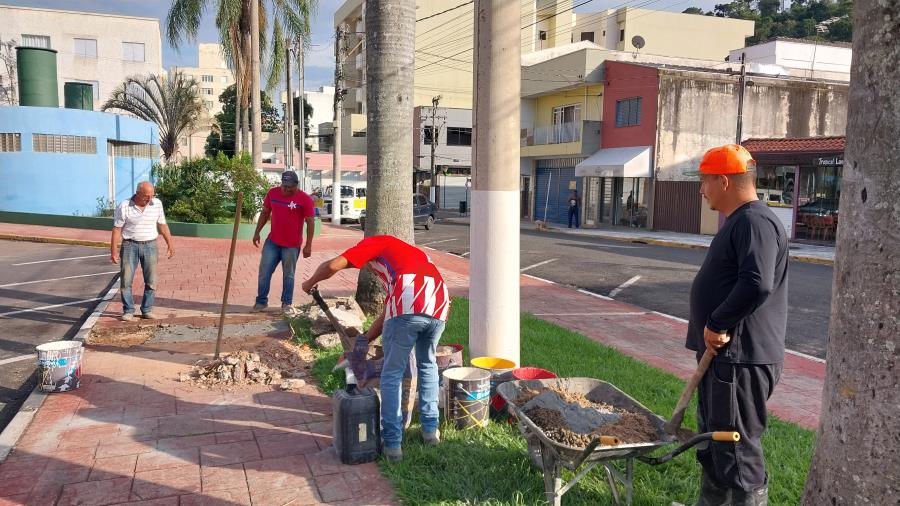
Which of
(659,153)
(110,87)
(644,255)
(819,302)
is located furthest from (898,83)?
(110,87)

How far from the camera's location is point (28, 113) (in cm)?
2258

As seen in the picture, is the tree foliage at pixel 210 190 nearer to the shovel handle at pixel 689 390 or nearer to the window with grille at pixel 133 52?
the shovel handle at pixel 689 390

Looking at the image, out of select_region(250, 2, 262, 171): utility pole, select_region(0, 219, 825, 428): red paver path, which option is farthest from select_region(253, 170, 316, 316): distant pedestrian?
select_region(250, 2, 262, 171): utility pole

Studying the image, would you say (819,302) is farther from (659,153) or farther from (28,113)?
(28,113)

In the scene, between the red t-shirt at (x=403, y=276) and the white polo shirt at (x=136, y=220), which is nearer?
the red t-shirt at (x=403, y=276)

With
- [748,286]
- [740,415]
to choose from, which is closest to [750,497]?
[740,415]

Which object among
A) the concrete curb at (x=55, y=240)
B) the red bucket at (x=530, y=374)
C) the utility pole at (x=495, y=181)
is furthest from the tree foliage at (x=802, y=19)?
Result: the red bucket at (x=530, y=374)

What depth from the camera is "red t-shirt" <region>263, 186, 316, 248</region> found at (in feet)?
27.9

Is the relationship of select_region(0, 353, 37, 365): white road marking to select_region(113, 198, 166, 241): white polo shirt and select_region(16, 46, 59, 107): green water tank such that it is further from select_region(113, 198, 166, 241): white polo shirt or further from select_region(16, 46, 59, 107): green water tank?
select_region(16, 46, 59, 107): green water tank

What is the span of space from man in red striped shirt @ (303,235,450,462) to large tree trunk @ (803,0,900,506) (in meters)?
2.39

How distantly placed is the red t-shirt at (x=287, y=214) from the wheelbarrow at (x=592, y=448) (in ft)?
16.0

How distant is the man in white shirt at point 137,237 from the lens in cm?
816

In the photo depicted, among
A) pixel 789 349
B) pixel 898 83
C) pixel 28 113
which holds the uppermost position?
pixel 28 113

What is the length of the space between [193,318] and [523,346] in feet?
13.9
